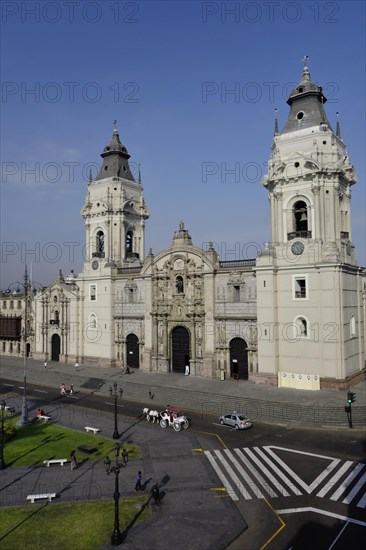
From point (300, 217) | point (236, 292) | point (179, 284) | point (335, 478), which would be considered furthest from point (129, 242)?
point (335, 478)

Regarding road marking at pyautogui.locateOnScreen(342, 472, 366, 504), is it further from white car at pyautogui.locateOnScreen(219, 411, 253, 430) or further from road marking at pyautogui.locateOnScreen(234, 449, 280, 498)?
white car at pyautogui.locateOnScreen(219, 411, 253, 430)

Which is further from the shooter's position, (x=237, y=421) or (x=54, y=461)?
(x=237, y=421)

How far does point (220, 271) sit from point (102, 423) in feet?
74.7

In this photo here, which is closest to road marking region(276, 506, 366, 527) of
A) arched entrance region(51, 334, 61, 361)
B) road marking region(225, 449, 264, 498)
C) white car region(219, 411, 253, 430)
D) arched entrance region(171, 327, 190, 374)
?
road marking region(225, 449, 264, 498)

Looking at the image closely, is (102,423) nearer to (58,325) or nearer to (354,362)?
(354,362)

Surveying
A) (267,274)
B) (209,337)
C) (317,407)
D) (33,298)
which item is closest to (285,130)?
(267,274)

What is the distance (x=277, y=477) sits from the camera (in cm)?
2455

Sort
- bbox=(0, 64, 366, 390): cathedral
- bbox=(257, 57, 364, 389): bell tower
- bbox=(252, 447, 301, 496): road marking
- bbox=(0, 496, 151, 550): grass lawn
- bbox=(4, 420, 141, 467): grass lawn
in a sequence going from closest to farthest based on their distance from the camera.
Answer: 1. bbox=(0, 496, 151, 550): grass lawn
2. bbox=(252, 447, 301, 496): road marking
3. bbox=(4, 420, 141, 467): grass lawn
4. bbox=(257, 57, 364, 389): bell tower
5. bbox=(0, 64, 366, 390): cathedral

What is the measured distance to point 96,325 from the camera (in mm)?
62781

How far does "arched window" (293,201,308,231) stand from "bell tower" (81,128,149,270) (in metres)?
26.3

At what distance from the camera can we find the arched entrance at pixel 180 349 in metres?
54.4

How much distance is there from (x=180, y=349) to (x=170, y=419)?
1989 centimetres

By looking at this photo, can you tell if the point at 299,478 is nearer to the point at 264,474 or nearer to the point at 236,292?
the point at 264,474

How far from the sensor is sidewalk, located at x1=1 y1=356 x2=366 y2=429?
36.1 m
